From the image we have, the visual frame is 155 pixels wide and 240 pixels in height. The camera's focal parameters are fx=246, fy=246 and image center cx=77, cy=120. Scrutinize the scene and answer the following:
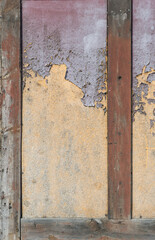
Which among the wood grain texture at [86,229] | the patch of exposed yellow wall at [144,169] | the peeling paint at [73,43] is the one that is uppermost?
the peeling paint at [73,43]

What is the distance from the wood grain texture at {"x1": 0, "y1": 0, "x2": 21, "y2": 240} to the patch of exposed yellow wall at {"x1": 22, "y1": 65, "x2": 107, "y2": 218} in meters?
0.06

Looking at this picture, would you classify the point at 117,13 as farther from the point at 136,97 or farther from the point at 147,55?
the point at 136,97

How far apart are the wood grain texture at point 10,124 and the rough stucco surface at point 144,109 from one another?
2.86 feet

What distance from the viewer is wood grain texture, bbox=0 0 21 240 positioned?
1828 millimetres

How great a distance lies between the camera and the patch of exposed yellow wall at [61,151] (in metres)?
1.84

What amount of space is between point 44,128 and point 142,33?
1.01m

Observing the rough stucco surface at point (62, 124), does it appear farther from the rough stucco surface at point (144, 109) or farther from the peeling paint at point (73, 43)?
the rough stucco surface at point (144, 109)

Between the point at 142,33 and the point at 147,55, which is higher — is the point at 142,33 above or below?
above

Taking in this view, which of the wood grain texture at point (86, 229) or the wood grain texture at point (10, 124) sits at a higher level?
the wood grain texture at point (10, 124)

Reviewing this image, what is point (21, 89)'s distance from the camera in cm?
184

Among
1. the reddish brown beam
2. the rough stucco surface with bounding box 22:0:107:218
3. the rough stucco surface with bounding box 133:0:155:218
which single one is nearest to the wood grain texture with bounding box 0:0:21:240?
the rough stucco surface with bounding box 22:0:107:218

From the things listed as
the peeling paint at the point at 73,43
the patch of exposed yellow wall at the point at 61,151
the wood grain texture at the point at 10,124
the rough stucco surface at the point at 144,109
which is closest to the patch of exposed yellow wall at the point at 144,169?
the rough stucco surface at the point at 144,109

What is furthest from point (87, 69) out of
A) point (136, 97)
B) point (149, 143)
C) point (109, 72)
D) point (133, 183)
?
point (133, 183)

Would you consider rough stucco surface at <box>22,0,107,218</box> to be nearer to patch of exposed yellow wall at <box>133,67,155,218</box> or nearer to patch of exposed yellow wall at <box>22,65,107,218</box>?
patch of exposed yellow wall at <box>22,65,107,218</box>
